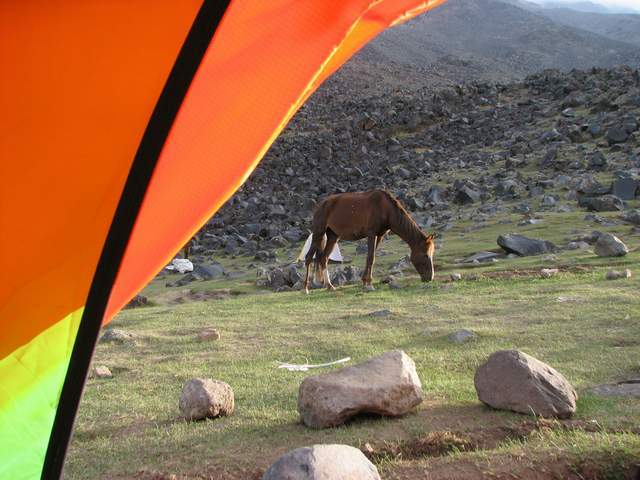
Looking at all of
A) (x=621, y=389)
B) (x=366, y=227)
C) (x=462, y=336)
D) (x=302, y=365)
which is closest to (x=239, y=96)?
(x=621, y=389)

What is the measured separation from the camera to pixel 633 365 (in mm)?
5141

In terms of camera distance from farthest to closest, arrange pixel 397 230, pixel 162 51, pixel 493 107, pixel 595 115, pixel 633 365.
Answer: pixel 493 107
pixel 595 115
pixel 397 230
pixel 633 365
pixel 162 51

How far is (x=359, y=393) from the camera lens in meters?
4.04

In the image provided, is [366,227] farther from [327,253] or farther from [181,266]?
[181,266]

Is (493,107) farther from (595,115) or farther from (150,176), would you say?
(150,176)

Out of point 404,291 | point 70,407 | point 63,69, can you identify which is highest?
point 63,69

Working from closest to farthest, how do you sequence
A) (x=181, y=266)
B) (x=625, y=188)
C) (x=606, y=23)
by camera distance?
(x=625, y=188), (x=181, y=266), (x=606, y=23)

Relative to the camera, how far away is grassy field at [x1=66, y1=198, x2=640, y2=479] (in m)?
3.60

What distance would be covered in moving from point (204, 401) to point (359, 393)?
3.17 ft

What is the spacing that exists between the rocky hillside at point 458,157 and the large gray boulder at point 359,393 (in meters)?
13.2

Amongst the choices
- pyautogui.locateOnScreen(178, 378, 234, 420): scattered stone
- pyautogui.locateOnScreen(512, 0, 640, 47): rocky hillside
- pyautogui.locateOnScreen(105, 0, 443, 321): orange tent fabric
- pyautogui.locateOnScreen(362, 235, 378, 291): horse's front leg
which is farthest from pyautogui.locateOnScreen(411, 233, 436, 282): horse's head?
pyautogui.locateOnScreen(512, 0, 640, 47): rocky hillside

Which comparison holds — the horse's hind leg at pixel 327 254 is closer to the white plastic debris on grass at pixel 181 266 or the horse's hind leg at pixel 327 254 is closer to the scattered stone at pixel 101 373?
the white plastic debris on grass at pixel 181 266

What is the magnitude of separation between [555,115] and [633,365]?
23.5m

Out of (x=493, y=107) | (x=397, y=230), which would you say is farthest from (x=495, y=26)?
(x=397, y=230)
